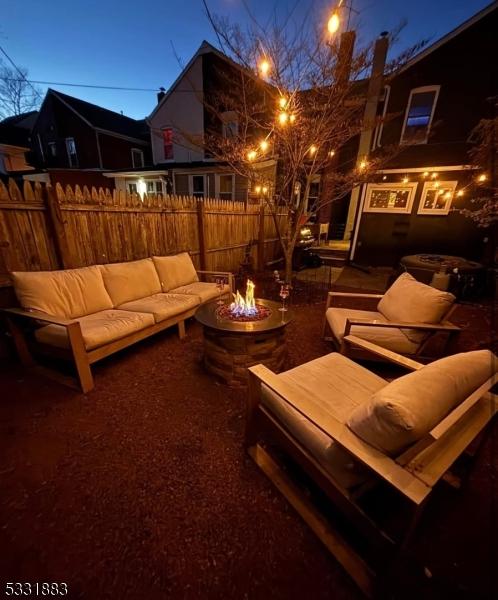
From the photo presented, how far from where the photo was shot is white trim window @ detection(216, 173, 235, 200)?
9688mm

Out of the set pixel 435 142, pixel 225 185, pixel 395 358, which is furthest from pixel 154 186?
pixel 395 358

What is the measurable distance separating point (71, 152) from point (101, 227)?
14.3 meters

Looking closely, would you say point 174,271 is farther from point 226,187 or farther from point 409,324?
point 226,187

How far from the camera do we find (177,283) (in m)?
4.18

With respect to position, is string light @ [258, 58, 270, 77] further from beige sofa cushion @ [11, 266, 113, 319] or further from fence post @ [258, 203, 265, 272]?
beige sofa cushion @ [11, 266, 113, 319]

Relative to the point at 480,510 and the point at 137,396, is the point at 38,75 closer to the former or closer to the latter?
the point at 137,396

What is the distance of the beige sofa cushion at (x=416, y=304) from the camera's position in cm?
251

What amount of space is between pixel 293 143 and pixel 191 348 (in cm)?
378

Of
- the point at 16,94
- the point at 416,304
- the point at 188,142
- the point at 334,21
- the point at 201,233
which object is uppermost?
the point at 16,94

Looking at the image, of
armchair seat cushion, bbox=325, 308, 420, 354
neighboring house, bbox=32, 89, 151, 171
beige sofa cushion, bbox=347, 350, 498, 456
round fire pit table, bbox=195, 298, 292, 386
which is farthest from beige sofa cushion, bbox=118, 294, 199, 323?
neighboring house, bbox=32, 89, 151, 171

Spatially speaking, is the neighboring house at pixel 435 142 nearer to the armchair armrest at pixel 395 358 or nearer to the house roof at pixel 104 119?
the armchair armrest at pixel 395 358

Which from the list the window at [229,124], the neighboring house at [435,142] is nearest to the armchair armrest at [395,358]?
the window at [229,124]

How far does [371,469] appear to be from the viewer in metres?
1.03

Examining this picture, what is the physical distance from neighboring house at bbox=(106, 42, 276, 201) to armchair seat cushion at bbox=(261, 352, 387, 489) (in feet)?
27.1
